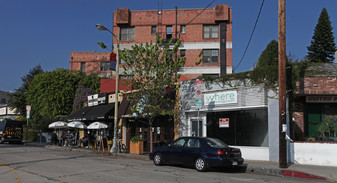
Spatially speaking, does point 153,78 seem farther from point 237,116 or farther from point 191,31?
point 191,31

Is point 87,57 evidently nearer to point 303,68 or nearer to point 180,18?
point 180,18

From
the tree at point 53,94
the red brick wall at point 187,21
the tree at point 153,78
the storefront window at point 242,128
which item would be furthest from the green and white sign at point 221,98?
the tree at point 53,94

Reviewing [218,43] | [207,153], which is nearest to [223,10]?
[218,43]

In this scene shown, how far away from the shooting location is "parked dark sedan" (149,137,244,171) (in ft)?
40.3

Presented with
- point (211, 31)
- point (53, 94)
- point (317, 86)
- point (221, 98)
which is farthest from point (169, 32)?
point (317, 86)

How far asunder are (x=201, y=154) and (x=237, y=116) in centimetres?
599

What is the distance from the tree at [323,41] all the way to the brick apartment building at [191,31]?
63.1 ft

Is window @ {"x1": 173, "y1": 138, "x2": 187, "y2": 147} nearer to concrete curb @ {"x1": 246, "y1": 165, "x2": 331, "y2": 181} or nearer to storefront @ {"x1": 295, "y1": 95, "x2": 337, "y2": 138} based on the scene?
concrete curb @ {"x1": 246, "y1": 165, "x2": 331, "y2": 181}

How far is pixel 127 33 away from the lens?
39.6 m

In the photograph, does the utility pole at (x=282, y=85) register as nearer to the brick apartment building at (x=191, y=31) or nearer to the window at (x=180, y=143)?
the window at (x=180, y=143)

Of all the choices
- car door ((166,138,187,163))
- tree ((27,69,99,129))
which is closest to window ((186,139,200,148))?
car door ((166,138,187,163))

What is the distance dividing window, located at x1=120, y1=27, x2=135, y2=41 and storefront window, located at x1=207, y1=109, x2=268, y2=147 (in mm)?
22904

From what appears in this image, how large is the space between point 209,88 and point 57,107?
27.4m

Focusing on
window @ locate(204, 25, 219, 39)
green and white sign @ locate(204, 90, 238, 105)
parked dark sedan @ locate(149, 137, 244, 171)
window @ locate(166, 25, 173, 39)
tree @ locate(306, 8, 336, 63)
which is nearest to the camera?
parked dark sedan @ locate(149, 137, 244, 171)
